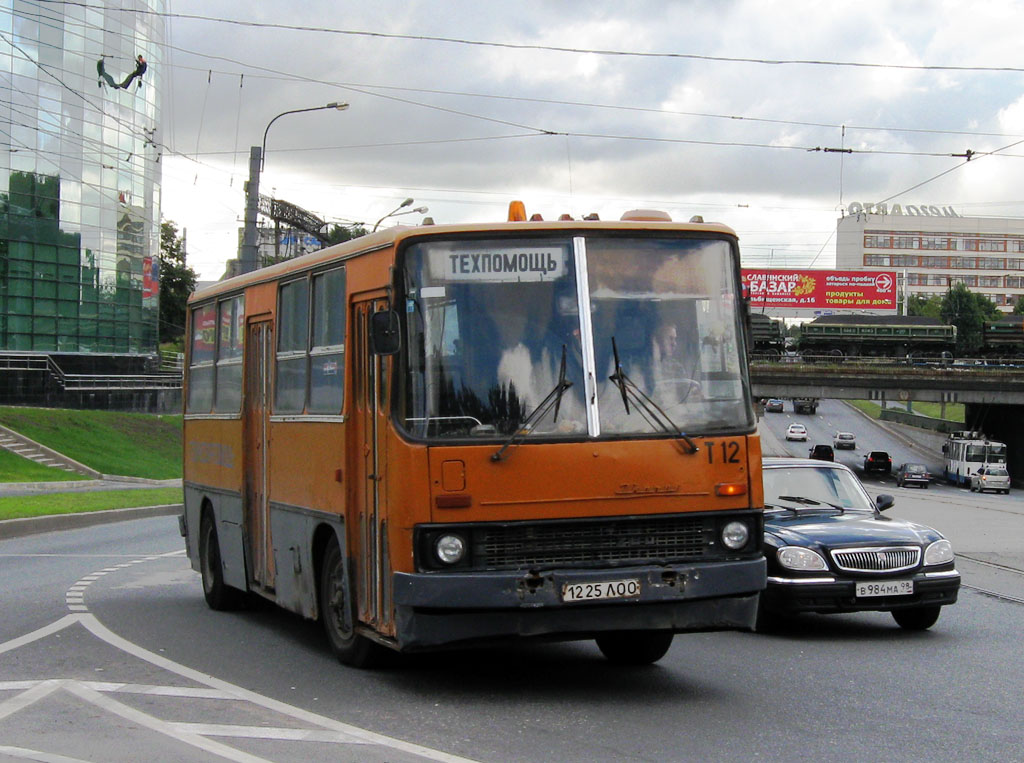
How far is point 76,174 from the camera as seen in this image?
63.0 metres

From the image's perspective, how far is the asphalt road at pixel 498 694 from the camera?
713 centimetres

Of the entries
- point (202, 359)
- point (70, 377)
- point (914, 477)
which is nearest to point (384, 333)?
point (202, 359)

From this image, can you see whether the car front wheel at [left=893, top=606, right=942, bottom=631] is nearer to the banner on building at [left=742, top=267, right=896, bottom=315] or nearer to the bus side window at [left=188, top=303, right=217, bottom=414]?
the bus side window at [left=188, top=303, right=217, bottom=414]

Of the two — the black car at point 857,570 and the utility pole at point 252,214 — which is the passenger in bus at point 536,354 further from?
the utility pole at point 252,214

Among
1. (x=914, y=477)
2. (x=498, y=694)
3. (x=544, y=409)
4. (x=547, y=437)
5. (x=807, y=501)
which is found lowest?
(x=914, y=477)

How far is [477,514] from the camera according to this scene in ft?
26.6

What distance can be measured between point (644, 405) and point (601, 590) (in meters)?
1.14

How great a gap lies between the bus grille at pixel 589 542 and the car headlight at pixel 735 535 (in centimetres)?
13

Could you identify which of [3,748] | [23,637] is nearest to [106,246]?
[23,637]

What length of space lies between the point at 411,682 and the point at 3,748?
283 cm

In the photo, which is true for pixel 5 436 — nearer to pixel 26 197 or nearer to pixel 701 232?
pixel 26 197

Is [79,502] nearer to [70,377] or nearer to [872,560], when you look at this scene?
[872,560]

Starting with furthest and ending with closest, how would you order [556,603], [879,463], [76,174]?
[879,463] → [76,174] → [556,603]

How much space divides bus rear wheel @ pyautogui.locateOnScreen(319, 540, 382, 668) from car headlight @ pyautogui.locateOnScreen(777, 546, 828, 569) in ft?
11.8
